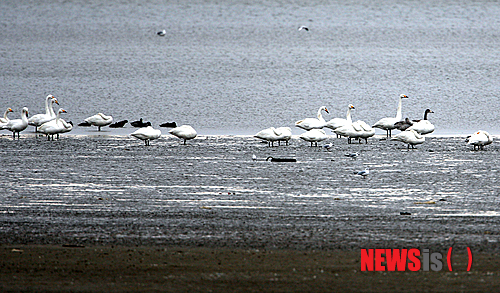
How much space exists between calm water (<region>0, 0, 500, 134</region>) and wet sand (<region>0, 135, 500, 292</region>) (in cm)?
1639

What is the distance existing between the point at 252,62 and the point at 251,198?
60.8m

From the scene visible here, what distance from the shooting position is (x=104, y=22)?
9612 cm

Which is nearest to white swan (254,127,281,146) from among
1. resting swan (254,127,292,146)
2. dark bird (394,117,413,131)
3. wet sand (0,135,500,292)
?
resting swan (254,127,292,146)

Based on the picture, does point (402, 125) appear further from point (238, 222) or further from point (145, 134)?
point (238, 222)

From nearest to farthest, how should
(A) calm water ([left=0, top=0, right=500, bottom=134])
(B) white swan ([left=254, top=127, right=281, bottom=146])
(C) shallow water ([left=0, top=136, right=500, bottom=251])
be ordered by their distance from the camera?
(C) shallow water ([left=0, top=136, right=500, bottom=251])
(B) white swan ([left=254, top=127, right=281, bottom=146])
(A) calm water ([left=0, top=0, right=500, bottom=134])

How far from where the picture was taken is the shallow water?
9133 mm

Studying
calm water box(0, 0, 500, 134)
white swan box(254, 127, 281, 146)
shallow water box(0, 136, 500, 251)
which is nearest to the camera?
shallow water box(0, 136, 500, 251)

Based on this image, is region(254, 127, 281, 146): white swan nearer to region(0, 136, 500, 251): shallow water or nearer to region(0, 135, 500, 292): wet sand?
region(0, 136, 500, 251): shallow water

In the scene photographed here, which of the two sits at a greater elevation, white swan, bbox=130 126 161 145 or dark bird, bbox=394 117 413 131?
dark bird, bbox=394 117 413 131

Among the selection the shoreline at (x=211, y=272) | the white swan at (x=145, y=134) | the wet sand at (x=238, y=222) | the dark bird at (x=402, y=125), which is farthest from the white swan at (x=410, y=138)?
the shoreline at (x=211, y=272)

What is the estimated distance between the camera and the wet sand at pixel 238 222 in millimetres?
7336

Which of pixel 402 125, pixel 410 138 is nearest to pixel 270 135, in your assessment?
pixel 410 138

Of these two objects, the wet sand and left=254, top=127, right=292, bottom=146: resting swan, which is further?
left=254, top=127, right=292, bottom=146: resting swan

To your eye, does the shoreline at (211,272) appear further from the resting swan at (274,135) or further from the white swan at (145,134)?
the white swan at (145,134)
